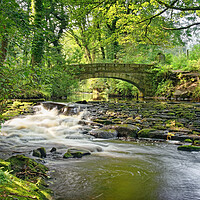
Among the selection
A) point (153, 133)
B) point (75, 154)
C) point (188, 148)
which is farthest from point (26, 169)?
point (153, 133)

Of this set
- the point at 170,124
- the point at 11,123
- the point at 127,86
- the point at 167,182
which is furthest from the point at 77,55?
the point at 167,182

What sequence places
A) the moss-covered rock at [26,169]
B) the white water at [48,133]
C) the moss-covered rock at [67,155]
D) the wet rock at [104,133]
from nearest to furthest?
the moss-covered rock at [26,169] < the moss-covered rock at [67,155] < the white water at [48,133] < the wet rock at [104,133]

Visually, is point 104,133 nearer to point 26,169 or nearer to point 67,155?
point 67,155

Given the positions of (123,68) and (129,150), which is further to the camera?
(123,68)

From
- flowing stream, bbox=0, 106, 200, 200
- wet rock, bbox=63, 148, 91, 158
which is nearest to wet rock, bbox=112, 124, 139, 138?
flowing stream, bbox=0, 106, 200, 200

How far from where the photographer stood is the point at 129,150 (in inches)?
165

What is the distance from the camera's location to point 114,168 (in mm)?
3186

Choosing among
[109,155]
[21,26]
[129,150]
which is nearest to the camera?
[21,26]

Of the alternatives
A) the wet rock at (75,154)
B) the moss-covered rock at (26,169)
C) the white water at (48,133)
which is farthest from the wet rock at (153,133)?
the moss-covered rock at (26,169)

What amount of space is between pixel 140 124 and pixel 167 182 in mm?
3493

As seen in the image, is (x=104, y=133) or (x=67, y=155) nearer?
(x=67, y=155)

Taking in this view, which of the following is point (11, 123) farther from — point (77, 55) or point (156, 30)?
point (77, 55)

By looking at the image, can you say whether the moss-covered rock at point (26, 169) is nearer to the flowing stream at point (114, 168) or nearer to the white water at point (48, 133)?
the flowing stream at point (114, 168)

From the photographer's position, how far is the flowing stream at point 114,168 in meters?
2.41
